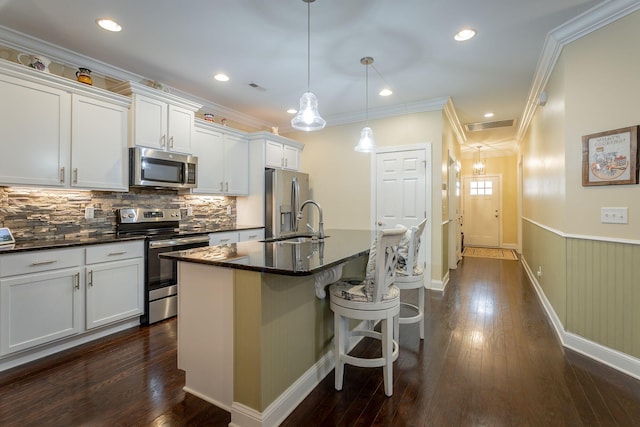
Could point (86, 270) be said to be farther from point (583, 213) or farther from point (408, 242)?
point (583, 213)

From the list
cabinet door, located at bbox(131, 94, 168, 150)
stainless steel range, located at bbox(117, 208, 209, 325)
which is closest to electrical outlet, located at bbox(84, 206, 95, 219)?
stainless steel range, located at bbox(117, 208, 209, 325)

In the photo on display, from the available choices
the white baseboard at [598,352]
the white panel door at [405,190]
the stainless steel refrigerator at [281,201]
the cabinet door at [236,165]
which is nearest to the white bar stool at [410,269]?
the white baseboard at [598,352]

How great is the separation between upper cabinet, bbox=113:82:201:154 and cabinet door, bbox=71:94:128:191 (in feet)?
0.41

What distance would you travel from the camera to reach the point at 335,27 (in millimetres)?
2520

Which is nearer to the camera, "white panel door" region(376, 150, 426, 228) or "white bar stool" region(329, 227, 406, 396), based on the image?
"white bar stool" region(329, 227, 406, 396)

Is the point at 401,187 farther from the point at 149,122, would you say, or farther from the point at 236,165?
the point at 149,122

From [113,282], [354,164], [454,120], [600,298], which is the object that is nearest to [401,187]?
[354,164]

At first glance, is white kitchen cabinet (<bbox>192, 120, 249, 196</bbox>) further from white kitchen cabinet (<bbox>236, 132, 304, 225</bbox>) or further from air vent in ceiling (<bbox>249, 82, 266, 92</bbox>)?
air vent in ceiling (<bbox>249, 82, 266, 92</bbox>)

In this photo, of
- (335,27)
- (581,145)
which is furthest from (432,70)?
(581,145)

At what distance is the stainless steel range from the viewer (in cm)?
303

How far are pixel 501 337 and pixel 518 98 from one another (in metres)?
3.26

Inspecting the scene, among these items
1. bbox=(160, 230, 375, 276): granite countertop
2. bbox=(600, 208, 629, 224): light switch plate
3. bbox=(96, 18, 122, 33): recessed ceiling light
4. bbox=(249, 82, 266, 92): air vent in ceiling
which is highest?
bbox=(249, 82, 266, 92): air vent in ceiling

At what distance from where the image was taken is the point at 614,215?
7.34ft

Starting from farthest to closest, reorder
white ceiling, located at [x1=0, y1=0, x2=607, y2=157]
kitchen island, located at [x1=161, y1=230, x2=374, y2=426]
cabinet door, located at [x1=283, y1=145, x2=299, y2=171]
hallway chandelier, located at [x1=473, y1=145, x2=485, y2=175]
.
A: hallway chandelier, located at [x1=473, y1=145, x2=485, y2=175] → cabinet door, located at [x1=283, y1=145, x2=299, y2=171] → white ceiling, located at [x1=0, y1=0, x2=607, y2=157] → kitchen island, located at [x1=161, y1=230, x2=374, y2=426]
